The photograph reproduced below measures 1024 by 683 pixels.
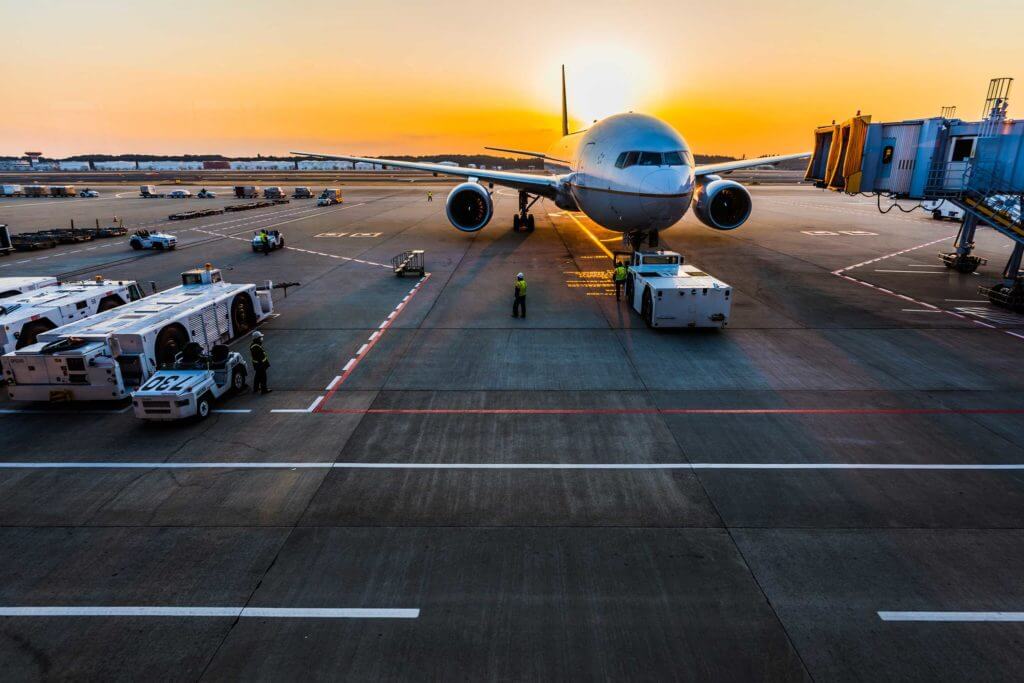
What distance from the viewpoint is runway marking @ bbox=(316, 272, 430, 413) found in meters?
15.1

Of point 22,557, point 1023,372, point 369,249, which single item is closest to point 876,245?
point 1023,372

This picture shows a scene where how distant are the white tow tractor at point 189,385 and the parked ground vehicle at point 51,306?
5.00 metres

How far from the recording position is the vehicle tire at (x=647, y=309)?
803 inches

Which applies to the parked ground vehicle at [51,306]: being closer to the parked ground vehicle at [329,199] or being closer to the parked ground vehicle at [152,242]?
the parked ground vehicle at [152,242]

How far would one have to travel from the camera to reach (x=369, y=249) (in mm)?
38250

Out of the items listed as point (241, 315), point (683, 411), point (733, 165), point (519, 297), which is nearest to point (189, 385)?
point (241, 315)

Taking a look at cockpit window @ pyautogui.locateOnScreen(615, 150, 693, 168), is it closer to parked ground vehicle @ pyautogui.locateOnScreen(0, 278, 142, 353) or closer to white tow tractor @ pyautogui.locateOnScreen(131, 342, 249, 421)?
white tow tractor @ pyautogui.locateOnScreen(131, 342, 249, 421)

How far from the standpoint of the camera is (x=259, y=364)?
14648 mm

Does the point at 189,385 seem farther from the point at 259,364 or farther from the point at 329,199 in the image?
the point at 329,199

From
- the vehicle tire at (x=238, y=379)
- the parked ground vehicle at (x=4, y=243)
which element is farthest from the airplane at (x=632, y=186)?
the parked ground vehicle at (x=4, y=243)

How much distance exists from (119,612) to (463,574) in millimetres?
4914

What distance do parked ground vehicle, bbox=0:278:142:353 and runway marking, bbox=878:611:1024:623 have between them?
814 inches

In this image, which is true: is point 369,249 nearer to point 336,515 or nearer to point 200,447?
point 200,447

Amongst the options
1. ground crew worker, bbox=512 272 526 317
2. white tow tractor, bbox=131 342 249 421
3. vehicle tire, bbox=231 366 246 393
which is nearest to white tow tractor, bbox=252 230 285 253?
ground crew worker, bbox=512 272 526 317
